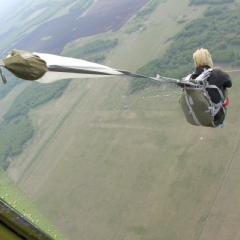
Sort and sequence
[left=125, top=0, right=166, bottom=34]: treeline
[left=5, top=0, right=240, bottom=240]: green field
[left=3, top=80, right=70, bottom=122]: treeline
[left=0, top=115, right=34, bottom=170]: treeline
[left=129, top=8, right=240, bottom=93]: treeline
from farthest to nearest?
[left=125, top=0, right=166, bottom=34]: treeline
[left=3, top=80, right=70, bottom=122]: treeline
[left=0, top=115, right=34, bottom=170]: treeline
[left=129, top=8, right=240, bottom=93]: treeline
[left=5, top=0, right=240, bottom=240]: green field

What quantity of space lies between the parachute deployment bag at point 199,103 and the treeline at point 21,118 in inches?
1105

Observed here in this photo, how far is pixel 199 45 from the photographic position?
106 ft

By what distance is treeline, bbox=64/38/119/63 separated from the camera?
37.8 meters

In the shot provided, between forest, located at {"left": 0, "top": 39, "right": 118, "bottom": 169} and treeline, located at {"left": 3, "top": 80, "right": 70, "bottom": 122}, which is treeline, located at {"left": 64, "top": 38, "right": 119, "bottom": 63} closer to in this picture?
forest, located at {"left": 0, "top": 39, "right": 118, "bottom": 169}

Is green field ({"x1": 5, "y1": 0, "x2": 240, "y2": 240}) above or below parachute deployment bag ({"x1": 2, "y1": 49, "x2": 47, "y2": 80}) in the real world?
below

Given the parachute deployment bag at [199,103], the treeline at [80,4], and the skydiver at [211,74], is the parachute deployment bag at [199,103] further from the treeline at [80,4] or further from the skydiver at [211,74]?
the treeline at [80,4]

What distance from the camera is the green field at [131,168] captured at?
17.3 m

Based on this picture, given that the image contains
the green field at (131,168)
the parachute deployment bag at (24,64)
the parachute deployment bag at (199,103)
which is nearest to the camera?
the parachute deployment bag at (24,64)

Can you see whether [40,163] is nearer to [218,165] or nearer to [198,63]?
[218,165]

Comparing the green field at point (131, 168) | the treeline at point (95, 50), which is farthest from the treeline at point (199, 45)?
the treeline at point (95, 50)

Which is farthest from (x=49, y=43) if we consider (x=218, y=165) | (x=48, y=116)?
(x=218, y=165)

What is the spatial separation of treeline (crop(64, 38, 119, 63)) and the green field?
6.30 meters

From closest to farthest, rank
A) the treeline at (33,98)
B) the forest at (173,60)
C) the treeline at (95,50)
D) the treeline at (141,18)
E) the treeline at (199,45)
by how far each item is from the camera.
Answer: the treeline at (199,45) → the forest at (173,60) → the treeline at (33,98) → the treeline at (95,50) → the treeline at (141,18)

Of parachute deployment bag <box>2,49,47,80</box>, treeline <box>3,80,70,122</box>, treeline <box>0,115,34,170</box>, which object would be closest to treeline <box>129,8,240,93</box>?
treeline <box>3,80,70,122</box>
